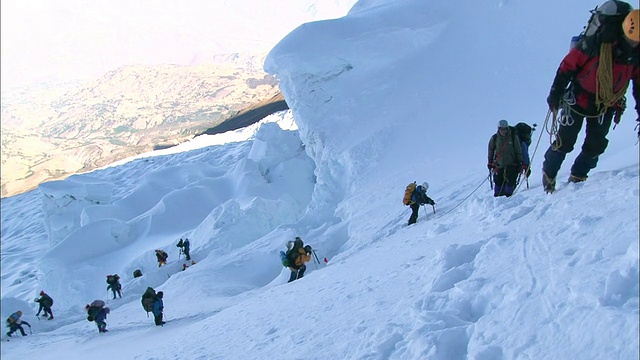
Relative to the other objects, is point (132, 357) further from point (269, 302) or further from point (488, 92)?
point (488, 92)

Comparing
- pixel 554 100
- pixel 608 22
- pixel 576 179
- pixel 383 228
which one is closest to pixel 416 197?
pixel 383 228

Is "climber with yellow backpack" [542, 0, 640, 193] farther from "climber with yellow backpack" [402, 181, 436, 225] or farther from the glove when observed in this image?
"climber with yellow backpack" [402, 181, 436, 225]

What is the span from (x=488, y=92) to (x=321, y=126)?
6166 mm

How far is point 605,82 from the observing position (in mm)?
3412

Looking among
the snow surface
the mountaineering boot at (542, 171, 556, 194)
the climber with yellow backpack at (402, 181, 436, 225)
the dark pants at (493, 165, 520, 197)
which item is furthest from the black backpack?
the mountaineering boot at (542, 171, 556, 194)

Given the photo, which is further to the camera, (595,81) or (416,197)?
(416,197)

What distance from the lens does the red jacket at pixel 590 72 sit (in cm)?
319

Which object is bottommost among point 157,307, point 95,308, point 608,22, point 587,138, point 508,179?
point 157,307

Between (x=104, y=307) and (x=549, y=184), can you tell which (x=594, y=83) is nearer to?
(x=549, y=184)

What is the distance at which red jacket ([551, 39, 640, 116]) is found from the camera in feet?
10.5

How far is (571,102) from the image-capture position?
3.76 meters

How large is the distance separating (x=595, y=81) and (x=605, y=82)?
0.25 ft

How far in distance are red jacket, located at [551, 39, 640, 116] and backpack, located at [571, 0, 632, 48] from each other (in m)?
0.05

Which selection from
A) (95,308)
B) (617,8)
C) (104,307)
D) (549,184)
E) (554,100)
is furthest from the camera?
(104,307)
